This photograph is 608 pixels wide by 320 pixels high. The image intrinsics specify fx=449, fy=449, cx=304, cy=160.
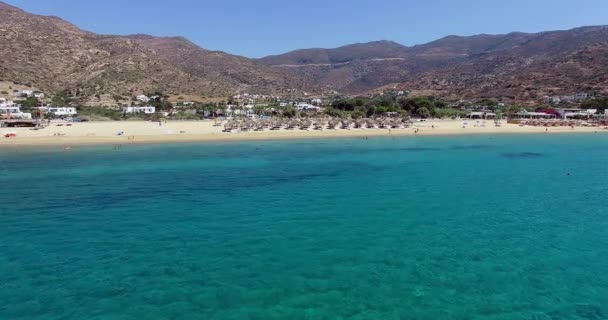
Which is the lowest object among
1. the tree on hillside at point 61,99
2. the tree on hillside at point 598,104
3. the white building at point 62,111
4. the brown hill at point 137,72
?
the white building at point 62,111

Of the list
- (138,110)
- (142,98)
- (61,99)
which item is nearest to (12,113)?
(61,99)

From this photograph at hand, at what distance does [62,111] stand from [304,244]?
→ 71029 mm

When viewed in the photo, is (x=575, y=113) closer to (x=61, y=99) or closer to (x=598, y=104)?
(x=598, y=104)

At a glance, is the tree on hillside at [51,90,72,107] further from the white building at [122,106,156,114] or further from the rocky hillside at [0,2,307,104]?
the white building at [122,106,156,114]

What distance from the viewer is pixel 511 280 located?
9797mm

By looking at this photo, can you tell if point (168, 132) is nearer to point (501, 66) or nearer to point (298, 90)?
point (298, 90)

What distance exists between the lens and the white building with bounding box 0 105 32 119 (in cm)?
6150

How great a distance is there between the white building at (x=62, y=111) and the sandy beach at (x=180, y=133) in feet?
42.9

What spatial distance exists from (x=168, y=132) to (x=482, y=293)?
49458 mm

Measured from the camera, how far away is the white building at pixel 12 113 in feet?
202

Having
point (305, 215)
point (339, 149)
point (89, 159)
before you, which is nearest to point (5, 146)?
point (89, 159)

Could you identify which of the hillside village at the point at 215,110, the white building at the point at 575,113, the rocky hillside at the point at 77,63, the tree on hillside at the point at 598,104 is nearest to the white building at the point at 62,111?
the hillside village at the point at 215,110

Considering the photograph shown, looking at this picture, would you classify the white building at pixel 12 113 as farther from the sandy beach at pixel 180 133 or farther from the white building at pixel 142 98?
the white building at pixel 142 98

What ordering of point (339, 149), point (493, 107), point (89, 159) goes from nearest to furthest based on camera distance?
point (89, 159) < point (339, 149) < point (493, 107)
